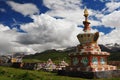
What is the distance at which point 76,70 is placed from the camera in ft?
119

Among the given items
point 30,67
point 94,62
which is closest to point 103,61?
point 94,62

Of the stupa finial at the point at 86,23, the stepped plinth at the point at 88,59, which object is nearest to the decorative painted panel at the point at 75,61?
the stepped plinth at the point at 88,59

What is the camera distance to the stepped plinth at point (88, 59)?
34575 mm

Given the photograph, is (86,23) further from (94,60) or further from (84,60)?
(94,60)

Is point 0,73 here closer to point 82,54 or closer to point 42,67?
point 82,54

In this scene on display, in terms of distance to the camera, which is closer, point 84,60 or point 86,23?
point 84,60

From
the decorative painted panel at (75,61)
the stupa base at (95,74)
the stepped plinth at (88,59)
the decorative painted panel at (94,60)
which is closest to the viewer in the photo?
the stupa base at (95,74)

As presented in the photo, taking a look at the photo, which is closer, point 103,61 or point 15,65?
point 103,61

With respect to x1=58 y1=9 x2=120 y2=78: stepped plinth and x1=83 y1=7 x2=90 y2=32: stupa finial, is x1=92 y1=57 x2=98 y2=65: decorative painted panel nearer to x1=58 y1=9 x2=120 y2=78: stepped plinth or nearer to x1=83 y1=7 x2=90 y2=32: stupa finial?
x1=58 y1=9 x2=120 y2=78: stepped plinth

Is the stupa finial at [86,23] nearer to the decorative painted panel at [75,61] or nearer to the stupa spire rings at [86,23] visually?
the stupa spire rings at [86,23]

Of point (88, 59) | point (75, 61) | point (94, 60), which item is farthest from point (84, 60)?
point (75, 61)

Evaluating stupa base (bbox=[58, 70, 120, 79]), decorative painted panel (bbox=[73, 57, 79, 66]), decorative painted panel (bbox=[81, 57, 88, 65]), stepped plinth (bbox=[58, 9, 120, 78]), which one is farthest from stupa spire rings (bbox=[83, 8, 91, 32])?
stupa base (bbox=[58, 70, 120, 79])

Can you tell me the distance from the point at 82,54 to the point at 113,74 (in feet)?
17.6

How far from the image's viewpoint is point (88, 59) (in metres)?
36.4
